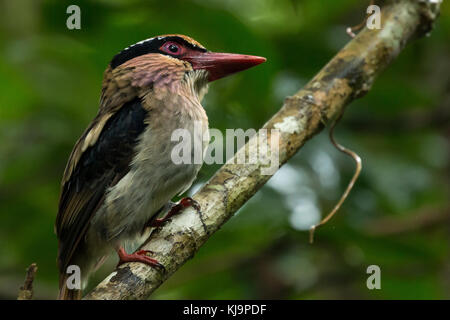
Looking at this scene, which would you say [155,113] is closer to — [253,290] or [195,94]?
[195,94]

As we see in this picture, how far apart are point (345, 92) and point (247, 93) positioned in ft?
2.32

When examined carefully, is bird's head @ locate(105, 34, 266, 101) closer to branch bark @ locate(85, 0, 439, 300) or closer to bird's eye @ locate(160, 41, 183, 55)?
bird's eye @ locate(160, 41, 183, 55)

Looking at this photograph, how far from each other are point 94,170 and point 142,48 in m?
0.71

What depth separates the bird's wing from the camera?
9.07 ft

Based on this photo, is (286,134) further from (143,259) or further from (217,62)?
(143,259)

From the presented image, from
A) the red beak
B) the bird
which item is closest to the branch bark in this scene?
the bird

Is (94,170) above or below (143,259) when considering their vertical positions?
above

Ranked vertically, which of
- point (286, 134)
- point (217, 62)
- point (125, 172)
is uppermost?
point (217, 62)

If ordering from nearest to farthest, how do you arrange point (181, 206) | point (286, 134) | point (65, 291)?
point (181, 206) → point (286, 134) → point (65, 291)

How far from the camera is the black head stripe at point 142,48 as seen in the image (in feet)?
10.3

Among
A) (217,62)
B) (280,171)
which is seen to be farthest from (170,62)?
(280,171)

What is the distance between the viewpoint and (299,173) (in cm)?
387

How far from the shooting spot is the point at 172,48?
317 centimetres
